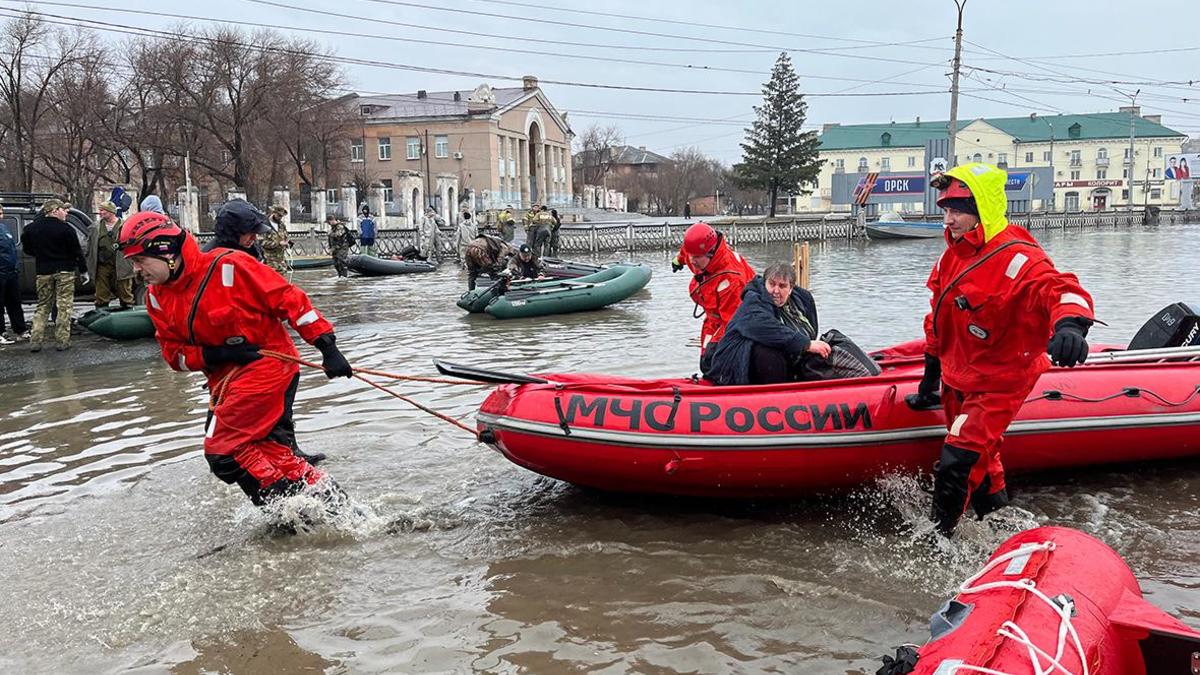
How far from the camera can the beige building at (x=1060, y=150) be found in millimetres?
73812

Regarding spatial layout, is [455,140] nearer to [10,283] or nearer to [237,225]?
[10,283]

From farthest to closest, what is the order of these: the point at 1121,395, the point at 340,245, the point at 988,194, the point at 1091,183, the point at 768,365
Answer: the point at 1091,183
the point at 340,245
the point at 768,365
the point at 1121,395
the point at 988,194

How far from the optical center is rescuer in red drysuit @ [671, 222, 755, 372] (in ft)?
19.7

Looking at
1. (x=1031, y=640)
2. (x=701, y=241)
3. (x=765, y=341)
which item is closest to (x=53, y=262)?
(x=701, y=241)

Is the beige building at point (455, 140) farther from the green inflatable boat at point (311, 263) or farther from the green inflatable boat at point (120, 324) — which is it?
the green inflatable boat at point (120, 324)

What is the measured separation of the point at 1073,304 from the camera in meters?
3.40

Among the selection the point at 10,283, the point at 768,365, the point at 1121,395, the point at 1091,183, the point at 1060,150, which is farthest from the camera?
the point at 1060,150

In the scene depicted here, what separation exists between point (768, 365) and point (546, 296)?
822 centimetres

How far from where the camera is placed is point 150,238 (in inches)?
153

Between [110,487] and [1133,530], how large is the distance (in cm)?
567

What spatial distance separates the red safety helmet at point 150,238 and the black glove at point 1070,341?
12.1 feet

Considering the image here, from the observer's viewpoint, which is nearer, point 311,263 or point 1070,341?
point 1070,341

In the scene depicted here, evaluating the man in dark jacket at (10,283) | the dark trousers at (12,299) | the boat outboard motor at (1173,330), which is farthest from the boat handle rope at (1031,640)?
the dark trousers at (12,299)

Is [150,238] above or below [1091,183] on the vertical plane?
below
